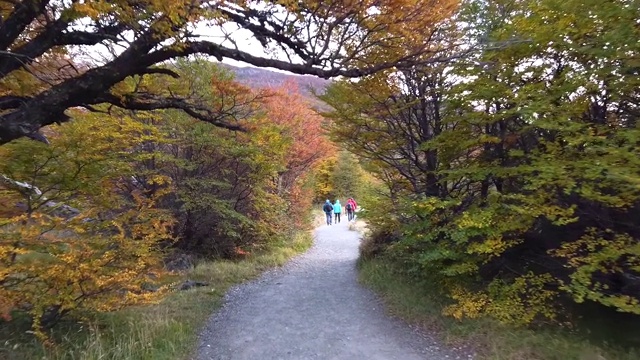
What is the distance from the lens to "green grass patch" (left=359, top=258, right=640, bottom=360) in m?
4.73

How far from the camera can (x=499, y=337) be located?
530 cm

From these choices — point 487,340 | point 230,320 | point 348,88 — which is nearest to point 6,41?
point 230,320

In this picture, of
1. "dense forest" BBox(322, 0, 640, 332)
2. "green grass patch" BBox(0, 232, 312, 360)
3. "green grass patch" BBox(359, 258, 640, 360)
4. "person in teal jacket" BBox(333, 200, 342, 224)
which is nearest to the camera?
"dense forest" BBox(322, 0, 640, 332)

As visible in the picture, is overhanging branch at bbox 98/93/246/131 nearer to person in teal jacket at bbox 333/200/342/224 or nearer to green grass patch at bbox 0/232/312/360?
green grass patch at bbox 0/232/312/360

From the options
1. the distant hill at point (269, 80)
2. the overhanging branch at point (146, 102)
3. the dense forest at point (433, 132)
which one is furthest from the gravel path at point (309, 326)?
the distant hill at point (269, 80)

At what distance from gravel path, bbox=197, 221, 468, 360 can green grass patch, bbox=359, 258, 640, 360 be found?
0.30m

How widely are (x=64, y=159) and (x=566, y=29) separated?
7298 millimetres

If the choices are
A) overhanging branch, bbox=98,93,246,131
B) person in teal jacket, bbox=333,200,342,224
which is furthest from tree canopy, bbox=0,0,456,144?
person in teal jacket, bbox=333,200,342,224

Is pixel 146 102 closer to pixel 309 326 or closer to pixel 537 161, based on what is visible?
pixel 309 326

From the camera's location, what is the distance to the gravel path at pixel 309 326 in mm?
5504

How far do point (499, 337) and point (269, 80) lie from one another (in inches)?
581

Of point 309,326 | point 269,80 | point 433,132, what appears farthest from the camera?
point 269,80

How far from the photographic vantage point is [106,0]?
4.34m

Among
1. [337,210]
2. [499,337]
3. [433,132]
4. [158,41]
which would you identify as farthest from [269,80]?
[499,337]
